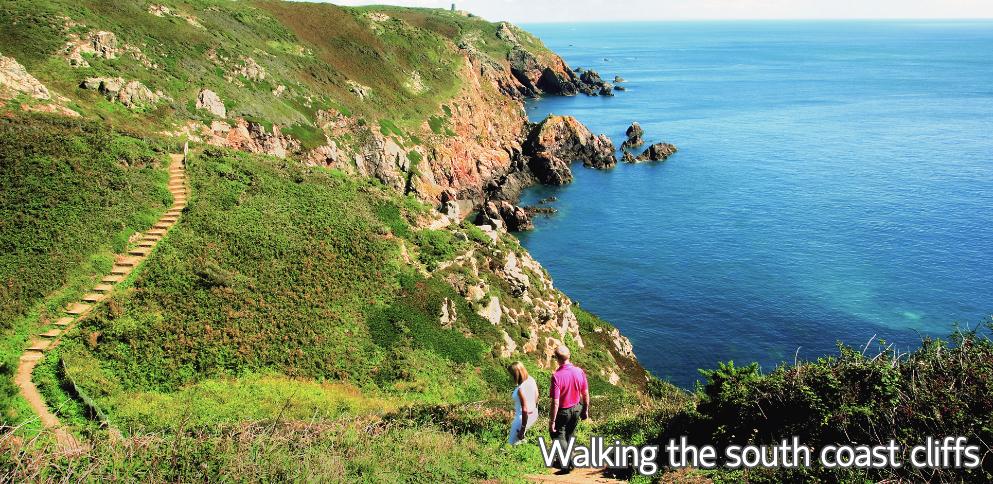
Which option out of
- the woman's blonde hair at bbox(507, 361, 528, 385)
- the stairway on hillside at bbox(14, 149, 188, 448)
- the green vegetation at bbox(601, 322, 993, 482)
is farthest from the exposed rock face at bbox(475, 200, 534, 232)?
the woman's blonde hair at bbox(507, 361, 528, 385)

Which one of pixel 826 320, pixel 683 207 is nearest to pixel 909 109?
pixel 683 207

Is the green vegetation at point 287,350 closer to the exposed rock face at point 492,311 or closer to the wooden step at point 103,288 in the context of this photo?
the wooden step at point 103,288

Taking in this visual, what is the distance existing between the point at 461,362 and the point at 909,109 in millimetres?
163308

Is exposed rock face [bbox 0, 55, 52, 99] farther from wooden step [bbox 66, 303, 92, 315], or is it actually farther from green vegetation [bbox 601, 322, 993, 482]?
green vegetation [bbox 601, 322, 993, 482]

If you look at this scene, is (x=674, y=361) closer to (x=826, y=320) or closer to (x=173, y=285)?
(x=826, y=320)

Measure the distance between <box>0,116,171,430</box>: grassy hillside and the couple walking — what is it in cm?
1649

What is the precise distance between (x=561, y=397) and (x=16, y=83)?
4480 cm

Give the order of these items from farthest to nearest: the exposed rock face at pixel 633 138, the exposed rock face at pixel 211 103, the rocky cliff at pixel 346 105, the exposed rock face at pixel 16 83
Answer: the exposed rock face at pixel 633 138 → the exposed rock face at pixel 211 103 → the rocky cliff at pixel 346 105 → the exposed rock face at pixel 16 83

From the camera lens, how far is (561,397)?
541 inches

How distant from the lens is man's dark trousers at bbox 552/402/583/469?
13938mm

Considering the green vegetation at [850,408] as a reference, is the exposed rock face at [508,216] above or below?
below

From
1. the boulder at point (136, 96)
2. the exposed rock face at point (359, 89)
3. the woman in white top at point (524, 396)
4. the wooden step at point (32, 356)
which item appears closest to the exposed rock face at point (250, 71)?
the boulder at point (136, 96)

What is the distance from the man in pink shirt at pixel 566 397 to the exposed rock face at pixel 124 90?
1891 inches

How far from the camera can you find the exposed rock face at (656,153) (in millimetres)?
111250
